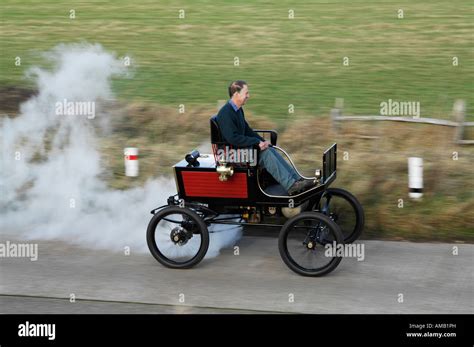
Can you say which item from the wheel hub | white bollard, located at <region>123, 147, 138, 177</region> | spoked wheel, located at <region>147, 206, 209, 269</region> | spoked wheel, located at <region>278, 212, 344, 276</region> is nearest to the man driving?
spoked wheel, located at <region>278, 212, 344, 276</region>

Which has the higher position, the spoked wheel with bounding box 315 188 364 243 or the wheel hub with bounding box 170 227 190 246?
the spoked wheel with bounding box 315 188 364 243

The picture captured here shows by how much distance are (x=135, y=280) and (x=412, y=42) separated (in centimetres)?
896

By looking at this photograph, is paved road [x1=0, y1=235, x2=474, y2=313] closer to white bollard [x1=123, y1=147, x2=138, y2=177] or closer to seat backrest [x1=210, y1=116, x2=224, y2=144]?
seat backrest [x1=210, y1=116, x2=224, y2=144]

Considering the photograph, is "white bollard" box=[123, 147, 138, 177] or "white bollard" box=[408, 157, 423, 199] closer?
"white bollard" box=[408, 157, 423, 199]

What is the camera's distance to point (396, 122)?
12.4 metres

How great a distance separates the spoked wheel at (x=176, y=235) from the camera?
9000 millimetres

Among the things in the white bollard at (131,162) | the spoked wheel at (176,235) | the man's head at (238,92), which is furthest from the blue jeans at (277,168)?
the white bollard at (131,162)

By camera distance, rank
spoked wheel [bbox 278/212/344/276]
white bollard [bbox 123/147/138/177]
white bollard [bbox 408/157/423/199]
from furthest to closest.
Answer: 1. white bollard [bbox 123/147/138/177]
2. white bollard [bbox 408/157/423/199]
3. spoked wheel [bbox 278/212/344/276]

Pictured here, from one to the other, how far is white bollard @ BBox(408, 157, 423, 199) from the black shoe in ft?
7.18

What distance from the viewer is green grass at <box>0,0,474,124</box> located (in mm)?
14156

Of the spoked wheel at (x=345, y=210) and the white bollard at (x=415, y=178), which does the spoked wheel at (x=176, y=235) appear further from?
the white bollard at (x=415, y=178)

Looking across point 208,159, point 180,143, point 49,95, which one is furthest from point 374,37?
point 208,159

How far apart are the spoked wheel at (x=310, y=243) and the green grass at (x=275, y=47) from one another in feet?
14.1
